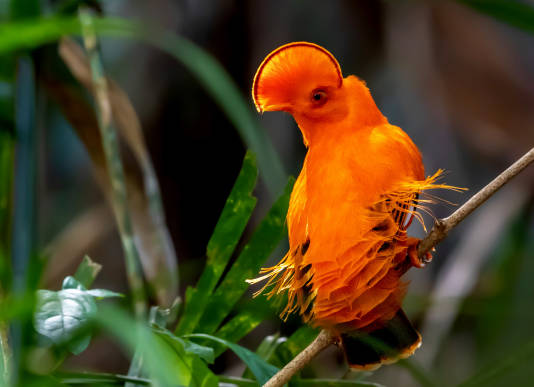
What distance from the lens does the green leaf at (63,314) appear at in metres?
0.44

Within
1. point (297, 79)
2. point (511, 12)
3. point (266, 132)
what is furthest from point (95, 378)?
point (266, 132)

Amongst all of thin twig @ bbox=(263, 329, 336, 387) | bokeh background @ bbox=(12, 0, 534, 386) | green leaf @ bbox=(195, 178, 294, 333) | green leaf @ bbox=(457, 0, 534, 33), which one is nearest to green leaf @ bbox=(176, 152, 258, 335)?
green leaf @ bbox=(195, 178, 294, 333)

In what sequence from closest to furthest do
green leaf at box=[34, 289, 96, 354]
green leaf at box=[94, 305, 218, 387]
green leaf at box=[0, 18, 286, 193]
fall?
1. green leaf at box=[94, 305, 218, 387]
2. green leaf at box=[34, 289, 96, 354]
3. green leaf at box=[0, 18, 286, 193]

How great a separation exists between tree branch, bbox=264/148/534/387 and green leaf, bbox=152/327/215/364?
64 millimetres

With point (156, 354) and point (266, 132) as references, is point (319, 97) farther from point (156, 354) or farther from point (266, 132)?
point (266, 132)

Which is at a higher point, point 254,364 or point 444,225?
point 444,225

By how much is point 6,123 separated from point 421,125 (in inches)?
65.0

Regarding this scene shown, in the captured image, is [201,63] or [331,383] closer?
[331,383]

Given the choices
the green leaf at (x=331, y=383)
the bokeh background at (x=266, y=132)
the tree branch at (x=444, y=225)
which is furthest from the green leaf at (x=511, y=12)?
the bokeh background at (x=266, y=132)

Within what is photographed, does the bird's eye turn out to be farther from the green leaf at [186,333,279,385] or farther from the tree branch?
the green leaf at [186,333,279,385]

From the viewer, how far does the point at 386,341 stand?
411mm

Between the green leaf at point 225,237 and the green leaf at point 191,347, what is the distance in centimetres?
5

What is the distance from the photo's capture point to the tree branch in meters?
0.36

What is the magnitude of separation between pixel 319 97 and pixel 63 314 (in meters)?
0.23
